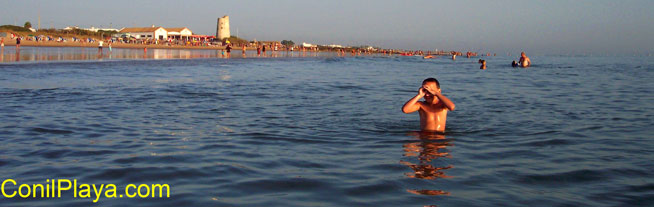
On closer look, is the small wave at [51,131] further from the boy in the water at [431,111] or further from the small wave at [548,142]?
the small wave at [548,142]

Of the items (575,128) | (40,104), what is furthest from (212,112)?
(575,128)

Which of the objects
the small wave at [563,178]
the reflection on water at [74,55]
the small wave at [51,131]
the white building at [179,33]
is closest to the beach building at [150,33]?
the white building at [179,33]

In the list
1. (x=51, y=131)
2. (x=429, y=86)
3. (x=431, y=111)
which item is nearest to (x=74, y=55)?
(x=51, y=131)

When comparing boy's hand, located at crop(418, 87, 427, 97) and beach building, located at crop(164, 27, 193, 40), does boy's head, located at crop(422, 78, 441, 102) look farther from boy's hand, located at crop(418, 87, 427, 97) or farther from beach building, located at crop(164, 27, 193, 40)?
beach building, located at crop(164, 27, 193, 40)

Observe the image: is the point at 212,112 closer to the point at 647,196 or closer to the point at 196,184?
the point at 196,184

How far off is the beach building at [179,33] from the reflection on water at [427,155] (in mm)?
116881

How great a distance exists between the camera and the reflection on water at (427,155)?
4.75 m

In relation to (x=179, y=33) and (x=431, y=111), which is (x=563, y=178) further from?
(x=179, y=33)

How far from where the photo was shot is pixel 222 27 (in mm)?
127125

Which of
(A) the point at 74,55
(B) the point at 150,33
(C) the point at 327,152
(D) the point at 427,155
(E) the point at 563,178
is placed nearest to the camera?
(E) the point at 563,178

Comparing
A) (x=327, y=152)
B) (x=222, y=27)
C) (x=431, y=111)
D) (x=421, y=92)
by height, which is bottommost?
(x=327, y=152)

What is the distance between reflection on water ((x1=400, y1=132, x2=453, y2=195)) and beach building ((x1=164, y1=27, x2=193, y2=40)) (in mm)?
116881

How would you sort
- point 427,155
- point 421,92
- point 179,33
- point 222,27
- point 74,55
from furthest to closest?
point 222,27 → point 179,33 → point 74,55 → point 421,92 → point 427,155

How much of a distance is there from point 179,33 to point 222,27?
40.0ft
